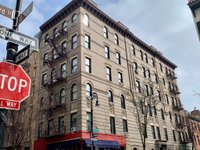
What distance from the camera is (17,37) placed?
204 inches

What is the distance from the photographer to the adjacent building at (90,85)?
2534cm

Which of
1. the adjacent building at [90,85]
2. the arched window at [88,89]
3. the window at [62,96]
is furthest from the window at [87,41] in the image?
the window at [62,96]

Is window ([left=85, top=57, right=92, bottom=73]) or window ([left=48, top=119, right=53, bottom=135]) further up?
window ([left=85, top=57, right=92, bottom=73])

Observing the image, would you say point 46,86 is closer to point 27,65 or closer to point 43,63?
point 43,63

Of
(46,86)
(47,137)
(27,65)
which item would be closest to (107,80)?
(46,86)

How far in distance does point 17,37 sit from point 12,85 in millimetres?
1229

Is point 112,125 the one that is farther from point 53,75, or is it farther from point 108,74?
point 53,75

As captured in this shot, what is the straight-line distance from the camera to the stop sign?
4.48 metres

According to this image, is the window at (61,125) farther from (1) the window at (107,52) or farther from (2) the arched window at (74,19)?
(2) the arched window at (74,19)

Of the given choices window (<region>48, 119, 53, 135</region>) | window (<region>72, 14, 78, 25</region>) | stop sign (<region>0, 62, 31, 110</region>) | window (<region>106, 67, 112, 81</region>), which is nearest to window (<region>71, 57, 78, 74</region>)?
window (<region>106, 67, 112, 81</region>)

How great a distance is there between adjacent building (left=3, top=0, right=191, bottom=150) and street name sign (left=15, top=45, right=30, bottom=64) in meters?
16.7

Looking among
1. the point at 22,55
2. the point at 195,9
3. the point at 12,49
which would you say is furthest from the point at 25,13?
the point at 195,9

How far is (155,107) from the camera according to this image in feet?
125

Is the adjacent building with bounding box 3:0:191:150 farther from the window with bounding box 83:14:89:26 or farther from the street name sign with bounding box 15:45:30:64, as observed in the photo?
the street name sign with bounding box 15:45:30:64
